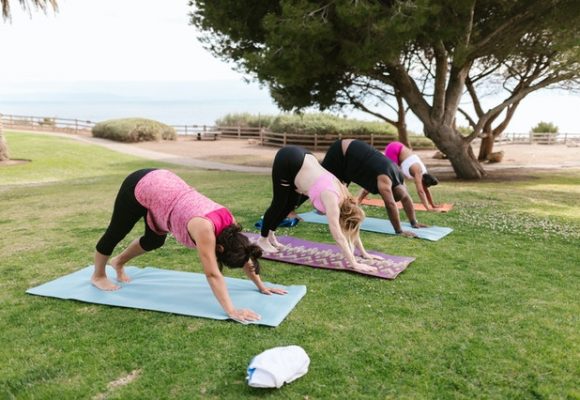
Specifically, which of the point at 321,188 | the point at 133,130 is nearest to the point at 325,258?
the point at 321,188

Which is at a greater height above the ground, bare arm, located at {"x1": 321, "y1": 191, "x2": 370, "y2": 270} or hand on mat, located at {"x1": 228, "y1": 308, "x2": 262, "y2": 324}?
bare arm, located at {"x1": 321, "y1": 191, "x2": 370, "y2": 270}

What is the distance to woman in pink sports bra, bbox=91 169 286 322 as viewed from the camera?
3180 mm

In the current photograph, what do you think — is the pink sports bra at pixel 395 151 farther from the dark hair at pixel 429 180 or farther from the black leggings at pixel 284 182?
the black leggings at pixel 284 182

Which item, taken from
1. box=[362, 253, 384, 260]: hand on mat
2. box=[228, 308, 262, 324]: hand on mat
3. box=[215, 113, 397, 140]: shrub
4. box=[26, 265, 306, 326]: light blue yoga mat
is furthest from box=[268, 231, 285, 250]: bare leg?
box=[215, 113, 397, 140]: shrub

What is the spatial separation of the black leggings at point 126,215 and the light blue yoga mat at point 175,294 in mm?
421

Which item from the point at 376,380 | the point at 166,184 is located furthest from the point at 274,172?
the point at 376,380

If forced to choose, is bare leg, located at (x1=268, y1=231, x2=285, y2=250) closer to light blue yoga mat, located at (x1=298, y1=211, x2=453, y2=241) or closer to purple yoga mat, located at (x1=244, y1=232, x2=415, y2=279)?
purple yoga mat, located at (x1=244, y1=232, x2=415, y2=279)

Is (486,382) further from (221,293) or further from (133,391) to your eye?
(133,391)

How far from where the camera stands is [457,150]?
1449 cm

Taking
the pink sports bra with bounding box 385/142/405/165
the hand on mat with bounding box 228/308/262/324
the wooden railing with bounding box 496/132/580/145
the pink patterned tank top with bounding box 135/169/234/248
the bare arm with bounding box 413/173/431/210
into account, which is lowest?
the hand on mat with bounding box 228/308/262/324

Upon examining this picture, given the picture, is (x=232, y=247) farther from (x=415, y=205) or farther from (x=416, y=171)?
(x=415, y=205)

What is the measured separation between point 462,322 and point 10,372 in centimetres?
306

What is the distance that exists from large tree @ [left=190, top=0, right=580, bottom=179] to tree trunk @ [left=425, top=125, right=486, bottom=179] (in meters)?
0.03

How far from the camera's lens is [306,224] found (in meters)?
Answer: 6.81
